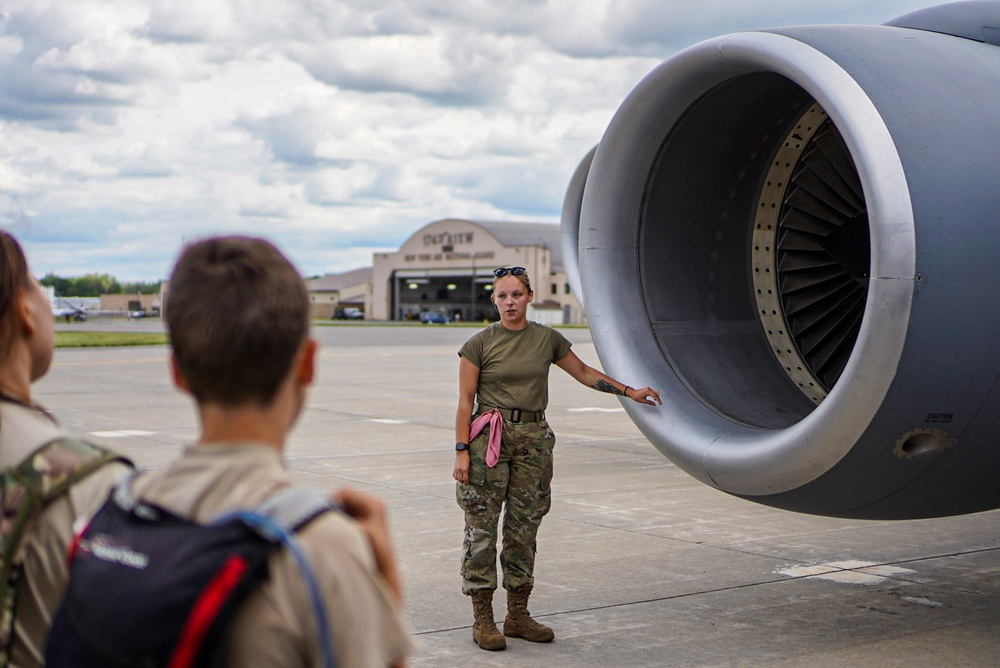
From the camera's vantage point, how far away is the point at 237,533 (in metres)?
1.30

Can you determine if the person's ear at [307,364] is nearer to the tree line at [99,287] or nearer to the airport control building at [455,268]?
the airport control building at [455,268]

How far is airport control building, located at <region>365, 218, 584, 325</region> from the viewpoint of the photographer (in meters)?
76.9

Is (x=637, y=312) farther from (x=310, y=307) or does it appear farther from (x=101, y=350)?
(x=101, y=350)

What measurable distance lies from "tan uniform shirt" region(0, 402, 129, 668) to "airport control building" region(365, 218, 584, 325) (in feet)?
229

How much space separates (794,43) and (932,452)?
155cm

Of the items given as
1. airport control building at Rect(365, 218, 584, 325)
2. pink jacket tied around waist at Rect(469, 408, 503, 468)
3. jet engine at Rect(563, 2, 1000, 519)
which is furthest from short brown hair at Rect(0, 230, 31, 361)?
airport control building at Rect(365, 218, 584, 325)

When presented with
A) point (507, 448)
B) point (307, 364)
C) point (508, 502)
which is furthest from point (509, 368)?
point (307, 364)

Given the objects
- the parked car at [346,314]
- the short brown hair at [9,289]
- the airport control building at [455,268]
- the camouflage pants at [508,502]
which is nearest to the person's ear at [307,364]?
the short brown hair at [9,289]

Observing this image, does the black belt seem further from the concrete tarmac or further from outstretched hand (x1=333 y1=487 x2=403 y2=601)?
outstretched hand (x1=333 y1=487 x2=403 y2=601)

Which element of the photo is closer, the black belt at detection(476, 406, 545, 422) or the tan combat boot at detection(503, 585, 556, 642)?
the tan combat boot at detection(503, 585, 556, 642)

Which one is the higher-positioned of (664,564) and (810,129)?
(810,129)

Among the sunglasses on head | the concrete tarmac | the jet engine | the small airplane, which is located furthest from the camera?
the small airplane

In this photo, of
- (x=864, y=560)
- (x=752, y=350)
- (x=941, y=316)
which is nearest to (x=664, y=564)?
(x=864, y=560)

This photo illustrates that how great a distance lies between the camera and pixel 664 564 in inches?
247
